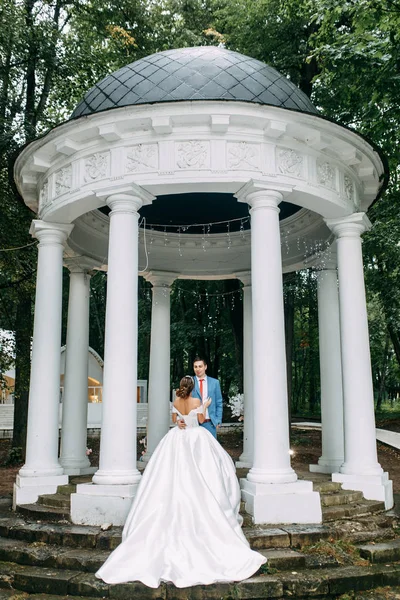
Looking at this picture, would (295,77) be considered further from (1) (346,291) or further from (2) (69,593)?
(2) (69,593)

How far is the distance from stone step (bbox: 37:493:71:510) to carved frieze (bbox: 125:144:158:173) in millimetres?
6213

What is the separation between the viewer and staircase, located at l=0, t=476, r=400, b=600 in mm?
7098

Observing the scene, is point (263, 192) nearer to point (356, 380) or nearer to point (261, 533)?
point (356, 380)


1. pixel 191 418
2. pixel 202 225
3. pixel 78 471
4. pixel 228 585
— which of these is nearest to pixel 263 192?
pixel 191 418

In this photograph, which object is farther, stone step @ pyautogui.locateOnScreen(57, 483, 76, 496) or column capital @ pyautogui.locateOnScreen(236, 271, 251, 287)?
column capital @ pyautogui.locateOnScreen(236, 271, 251, 287)

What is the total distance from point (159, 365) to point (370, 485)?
7.23m

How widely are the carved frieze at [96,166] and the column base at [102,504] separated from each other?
5.70 meters

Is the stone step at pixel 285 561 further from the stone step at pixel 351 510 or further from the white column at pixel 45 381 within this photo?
the white column at pixel 45 381

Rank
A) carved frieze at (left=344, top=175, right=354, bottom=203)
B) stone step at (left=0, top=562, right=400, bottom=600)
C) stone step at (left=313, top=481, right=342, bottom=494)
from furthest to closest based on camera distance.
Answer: carved frieze at (left=344, top=175, right=354, bottom=203)
stone step at (left=313, top=481, right=342, bottom=494)
stone step at (left=0, top=562, right=400, bottom=600)

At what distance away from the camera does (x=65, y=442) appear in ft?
45.5

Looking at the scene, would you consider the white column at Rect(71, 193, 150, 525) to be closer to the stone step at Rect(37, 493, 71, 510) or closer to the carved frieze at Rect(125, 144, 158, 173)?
the carved frieze at Rect(125, 144, 158, 173)

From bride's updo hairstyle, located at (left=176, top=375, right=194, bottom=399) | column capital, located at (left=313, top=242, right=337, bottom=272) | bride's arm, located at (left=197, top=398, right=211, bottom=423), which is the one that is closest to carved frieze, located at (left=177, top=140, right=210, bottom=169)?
bride's updo hairstyle, located at (left=176, top=375, right=194, bottom=399)

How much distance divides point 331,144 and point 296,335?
137ft

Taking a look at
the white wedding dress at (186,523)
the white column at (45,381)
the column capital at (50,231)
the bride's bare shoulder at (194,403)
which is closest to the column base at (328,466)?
the white wedding dress at (186,523)
